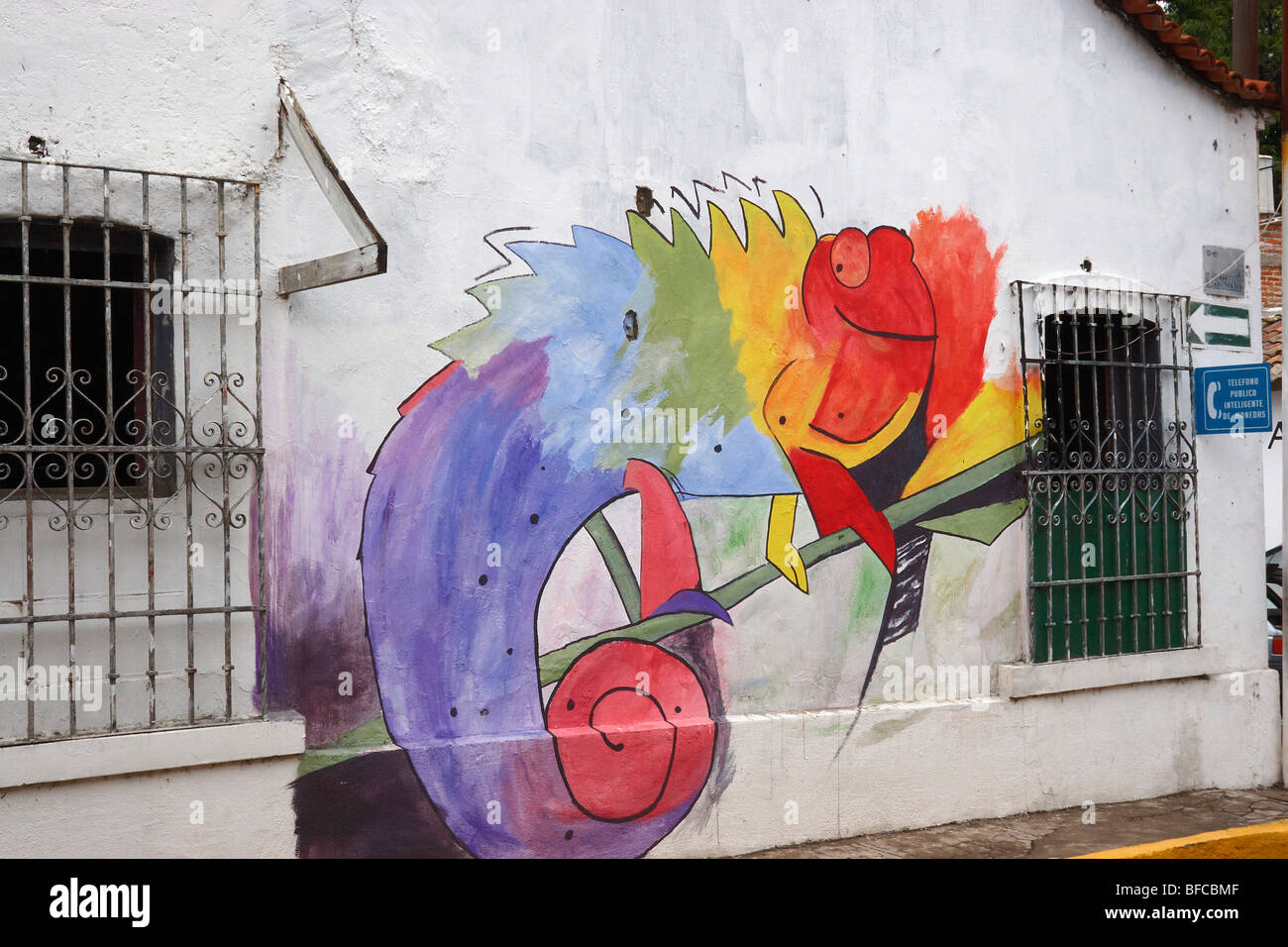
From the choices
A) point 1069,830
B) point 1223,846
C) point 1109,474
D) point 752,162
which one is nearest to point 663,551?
point 752,162

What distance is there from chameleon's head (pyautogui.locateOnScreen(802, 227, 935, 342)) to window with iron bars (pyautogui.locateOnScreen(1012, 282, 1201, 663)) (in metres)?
0.74

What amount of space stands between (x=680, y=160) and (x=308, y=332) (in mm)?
2019

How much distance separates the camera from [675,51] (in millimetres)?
5840

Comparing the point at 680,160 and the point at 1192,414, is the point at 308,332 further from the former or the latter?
the point at 1192,414

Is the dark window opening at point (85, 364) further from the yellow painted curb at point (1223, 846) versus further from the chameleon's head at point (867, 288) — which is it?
the yellow painted curb at point (1223, 846)

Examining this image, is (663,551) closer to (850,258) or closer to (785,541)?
(785,541)

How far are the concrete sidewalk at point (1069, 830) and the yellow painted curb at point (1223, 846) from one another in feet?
0.49

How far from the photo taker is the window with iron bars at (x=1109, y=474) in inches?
270

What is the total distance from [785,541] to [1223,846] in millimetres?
2700

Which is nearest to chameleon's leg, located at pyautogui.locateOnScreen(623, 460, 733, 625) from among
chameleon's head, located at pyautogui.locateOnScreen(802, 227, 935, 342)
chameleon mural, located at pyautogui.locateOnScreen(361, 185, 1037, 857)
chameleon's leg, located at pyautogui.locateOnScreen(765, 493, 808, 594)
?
chameleon mural, located at pyautogui.locateOnScreen(361, 185, 1037, 857)

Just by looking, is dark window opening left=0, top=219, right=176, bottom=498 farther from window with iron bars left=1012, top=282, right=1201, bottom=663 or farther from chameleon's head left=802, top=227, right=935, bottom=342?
window with iron bars left=1012, top=282, right=1201, bottom=663

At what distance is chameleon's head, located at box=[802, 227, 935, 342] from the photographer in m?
6.19

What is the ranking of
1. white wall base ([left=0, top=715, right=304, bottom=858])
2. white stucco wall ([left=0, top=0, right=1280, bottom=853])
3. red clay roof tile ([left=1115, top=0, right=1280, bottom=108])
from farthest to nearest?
red clay roof tile ([left=1115, top=0, right=1280, bottom=108]) → white stucco wall ([left=0, top=0, right=1280, bottom=853]) → white wall base ([left=0, top=715, right=304, bottom=858])
